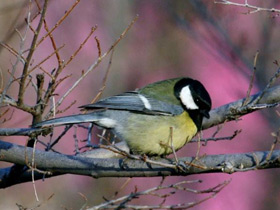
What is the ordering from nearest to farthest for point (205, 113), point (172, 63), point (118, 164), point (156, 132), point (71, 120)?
point (118, 164)
point (71, 120)
point (156, 132)
point (205, 113)
point (172, 63)

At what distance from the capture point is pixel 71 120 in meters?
3.04

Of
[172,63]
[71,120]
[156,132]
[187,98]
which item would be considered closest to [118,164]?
[71,120]

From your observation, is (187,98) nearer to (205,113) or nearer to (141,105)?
(205,113)

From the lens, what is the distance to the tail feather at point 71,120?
278 centimetres

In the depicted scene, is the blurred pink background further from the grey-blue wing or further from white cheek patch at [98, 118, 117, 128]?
white cheek patch at [98, 118, 117, 128]

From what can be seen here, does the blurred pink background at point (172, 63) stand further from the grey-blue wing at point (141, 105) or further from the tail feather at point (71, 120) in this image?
the tail feather at point (71, 120)

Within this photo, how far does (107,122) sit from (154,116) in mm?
233

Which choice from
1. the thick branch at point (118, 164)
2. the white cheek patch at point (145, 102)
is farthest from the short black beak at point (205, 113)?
the thick branch at point (118, 164)

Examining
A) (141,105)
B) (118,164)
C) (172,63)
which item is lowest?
(118,164)

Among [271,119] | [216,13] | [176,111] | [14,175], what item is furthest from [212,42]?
[14,175]

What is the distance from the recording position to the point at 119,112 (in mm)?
3418

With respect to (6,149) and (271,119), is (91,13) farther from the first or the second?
(6,149)

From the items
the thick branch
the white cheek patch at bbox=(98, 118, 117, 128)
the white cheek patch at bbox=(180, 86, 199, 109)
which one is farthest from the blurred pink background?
the thick branch

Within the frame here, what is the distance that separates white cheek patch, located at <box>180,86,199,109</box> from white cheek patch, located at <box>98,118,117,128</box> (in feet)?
1.23
